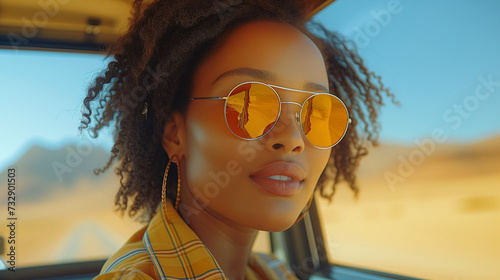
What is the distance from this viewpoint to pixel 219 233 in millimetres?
1363

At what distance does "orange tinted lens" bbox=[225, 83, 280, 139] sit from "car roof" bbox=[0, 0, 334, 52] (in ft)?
2.39

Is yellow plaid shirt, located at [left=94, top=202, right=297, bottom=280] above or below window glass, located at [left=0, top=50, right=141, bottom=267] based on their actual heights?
below

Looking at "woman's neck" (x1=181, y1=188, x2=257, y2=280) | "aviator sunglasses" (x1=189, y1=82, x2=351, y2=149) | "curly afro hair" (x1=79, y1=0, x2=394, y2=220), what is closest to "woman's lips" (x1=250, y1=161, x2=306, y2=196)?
"aviator sunglasses" (x1=189, y1=82, x2=351, y2=149)

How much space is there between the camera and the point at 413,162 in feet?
6.22

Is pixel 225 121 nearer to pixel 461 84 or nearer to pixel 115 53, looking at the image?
pixel 115 53

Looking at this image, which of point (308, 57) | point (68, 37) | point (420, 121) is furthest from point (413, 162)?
point (68, 37)

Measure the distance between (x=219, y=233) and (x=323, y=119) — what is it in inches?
20.3

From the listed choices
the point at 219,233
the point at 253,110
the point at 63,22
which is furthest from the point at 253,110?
the point at 63,22

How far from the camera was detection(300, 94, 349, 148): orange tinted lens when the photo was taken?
4.13 feet

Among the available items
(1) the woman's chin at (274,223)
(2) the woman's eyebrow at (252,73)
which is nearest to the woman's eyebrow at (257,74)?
(2) the woman's eyebrow at (252,73)

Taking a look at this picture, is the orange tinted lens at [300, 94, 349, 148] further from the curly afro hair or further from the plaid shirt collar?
the plaid shirt collar

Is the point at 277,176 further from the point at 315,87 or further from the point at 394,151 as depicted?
the point at 394,151

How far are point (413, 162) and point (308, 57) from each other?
88 cm

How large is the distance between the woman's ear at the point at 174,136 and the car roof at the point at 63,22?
1.67 ft
